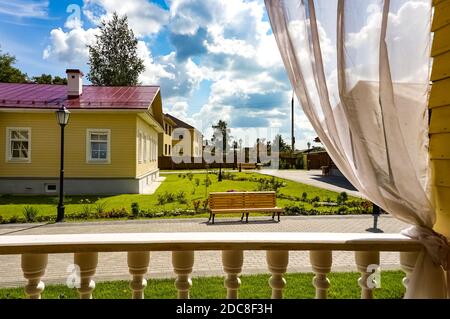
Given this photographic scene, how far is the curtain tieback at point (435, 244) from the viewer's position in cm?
139

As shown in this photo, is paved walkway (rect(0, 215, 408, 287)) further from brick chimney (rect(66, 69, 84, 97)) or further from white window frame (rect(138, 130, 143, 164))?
brick chimney (rect(66, 69, 84, 97))

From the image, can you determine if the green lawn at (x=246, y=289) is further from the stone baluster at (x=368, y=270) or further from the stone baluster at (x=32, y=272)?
the stone baluster at (x=32, y=272)

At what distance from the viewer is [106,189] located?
1193 centimetres

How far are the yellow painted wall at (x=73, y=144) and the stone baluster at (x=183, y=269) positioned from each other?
11130mm

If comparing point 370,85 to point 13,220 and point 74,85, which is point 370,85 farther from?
point 74,85

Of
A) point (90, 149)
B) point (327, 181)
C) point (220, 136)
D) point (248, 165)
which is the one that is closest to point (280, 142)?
point (90, 149)

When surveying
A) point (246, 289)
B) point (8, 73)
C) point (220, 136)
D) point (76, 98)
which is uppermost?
point (8, 73)

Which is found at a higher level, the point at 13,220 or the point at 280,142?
the point at 280,142

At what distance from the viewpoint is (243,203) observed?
318 inches

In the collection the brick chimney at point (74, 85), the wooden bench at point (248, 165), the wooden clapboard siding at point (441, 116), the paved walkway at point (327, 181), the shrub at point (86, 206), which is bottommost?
the shrub at point (86, 206)

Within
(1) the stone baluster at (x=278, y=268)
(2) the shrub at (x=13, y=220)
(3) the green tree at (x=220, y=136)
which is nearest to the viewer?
(1) the stone baluster at (x=278, y=268)

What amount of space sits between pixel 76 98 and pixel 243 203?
8.44 meters

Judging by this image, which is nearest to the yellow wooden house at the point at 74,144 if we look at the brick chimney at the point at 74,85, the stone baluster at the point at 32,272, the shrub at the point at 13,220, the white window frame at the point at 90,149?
the white window frame at the point at 90,149

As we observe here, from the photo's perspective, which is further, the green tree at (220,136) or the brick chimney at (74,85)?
the green tree at (220,136)
